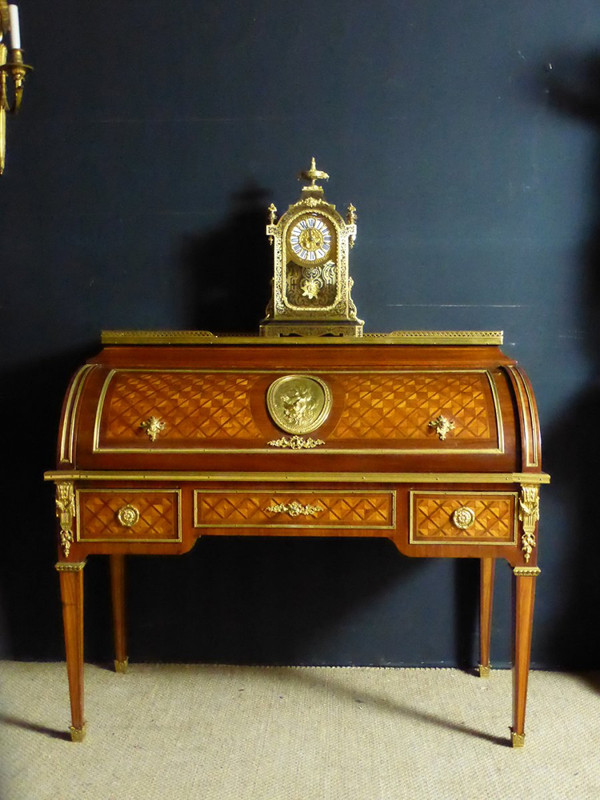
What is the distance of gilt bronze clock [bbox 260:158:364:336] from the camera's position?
2998mm

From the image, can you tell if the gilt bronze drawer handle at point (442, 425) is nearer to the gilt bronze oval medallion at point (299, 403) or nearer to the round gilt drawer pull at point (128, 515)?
the gilt bronze oval medallion at point (299, 403)

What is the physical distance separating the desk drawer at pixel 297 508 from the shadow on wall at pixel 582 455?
104 cm

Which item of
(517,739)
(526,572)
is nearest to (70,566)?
(526,572)

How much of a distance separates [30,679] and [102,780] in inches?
34.0

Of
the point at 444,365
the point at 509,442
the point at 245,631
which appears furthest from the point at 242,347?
the point at 245,631

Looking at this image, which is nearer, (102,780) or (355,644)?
(102,780)

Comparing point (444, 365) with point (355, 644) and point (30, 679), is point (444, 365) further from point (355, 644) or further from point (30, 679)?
point (30, 679)

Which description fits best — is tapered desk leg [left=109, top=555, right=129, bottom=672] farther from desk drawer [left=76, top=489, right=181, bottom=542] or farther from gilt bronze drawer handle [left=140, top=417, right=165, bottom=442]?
gilt bronze drawer handle [left=140, top=417, right=165, bottom=442]

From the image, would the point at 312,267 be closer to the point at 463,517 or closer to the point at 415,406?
the point at 415,406

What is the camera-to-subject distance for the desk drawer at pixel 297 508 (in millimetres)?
2621

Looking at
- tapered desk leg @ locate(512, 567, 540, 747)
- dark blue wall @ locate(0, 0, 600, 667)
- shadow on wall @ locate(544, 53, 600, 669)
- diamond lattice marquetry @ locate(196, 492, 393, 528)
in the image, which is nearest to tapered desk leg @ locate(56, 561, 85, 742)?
diamond lattice marquetry @ locate(196, 492, 393, 528)

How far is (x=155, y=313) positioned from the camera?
3328mm

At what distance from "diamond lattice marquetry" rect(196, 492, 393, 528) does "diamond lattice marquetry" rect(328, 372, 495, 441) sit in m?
0.21

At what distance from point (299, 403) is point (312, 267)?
2.09ft
